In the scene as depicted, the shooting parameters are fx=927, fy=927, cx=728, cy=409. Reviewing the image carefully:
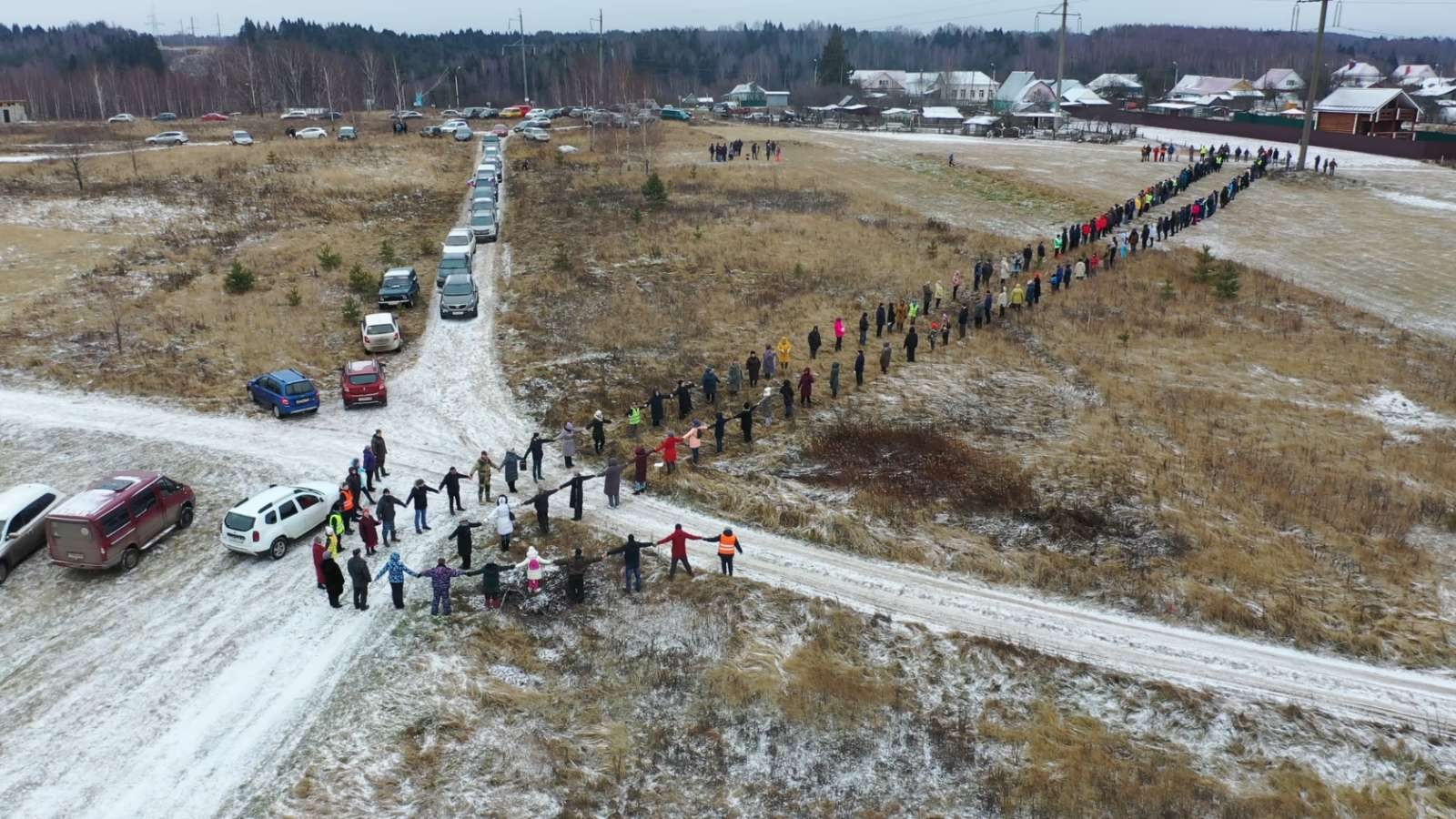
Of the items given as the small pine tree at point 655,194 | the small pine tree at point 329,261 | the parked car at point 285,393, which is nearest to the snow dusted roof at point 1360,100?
the small pine tree at point 655,194

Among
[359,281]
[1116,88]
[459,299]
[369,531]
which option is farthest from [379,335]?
[1116,88]

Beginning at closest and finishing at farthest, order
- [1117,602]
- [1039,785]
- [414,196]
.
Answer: [1039,785] → [1117,602] → [414,196]

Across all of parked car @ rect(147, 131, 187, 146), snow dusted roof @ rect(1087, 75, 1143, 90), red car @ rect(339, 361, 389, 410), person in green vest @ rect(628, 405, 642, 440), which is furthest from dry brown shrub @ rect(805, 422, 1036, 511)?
snow dusted roof @ rect(1087, 75, 1143, 90)

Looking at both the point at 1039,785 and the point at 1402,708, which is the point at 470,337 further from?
the point at 1402,708

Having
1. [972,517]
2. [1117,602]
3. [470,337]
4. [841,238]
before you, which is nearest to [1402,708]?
[1117,602]

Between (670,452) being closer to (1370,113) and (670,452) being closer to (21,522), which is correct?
(21,522)

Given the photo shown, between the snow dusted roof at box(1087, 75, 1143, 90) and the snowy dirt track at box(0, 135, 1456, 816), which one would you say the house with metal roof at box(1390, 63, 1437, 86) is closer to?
the snow dusted roof at box(1087, 75, 1143, 90)
